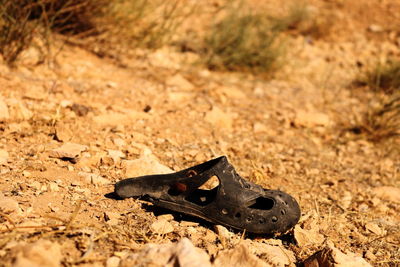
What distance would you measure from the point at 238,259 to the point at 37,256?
0.72m

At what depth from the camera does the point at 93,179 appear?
2129 millimetres

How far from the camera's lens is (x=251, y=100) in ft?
12.4

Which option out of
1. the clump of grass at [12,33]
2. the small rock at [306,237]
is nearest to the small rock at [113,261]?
the small rock at [306,237]

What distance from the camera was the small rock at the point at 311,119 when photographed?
3.54m

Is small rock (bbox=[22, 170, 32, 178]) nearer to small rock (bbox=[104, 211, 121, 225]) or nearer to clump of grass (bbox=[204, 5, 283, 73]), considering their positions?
small rock (bbox=[104, 211, 121, 225])

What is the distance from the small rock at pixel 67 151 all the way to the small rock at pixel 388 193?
5.84 feet

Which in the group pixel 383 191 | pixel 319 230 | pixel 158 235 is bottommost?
pixel 383 191

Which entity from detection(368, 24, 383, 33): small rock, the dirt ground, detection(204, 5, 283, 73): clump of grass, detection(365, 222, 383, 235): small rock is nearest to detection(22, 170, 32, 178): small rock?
the dirt ground

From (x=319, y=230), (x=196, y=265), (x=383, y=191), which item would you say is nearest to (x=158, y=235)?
(x=196, y=265)

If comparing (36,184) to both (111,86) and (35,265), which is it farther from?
(111,86)

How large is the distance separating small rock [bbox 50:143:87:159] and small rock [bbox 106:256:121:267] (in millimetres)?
838

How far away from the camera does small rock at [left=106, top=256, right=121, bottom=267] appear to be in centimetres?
154

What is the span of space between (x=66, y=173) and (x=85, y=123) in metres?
0.65

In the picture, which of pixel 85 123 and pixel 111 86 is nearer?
pixel 85 123
